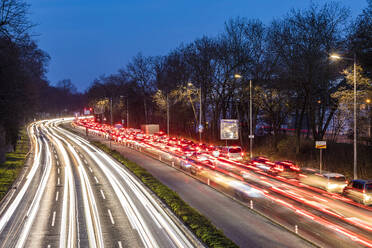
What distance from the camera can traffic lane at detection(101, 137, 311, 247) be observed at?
49.8ft

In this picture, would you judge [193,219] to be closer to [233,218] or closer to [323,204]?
[233,218]

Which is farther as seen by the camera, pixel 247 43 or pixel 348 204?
pixel 247 43

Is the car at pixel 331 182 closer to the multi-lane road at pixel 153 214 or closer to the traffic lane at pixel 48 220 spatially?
the multi-lane road at pixel 153 214

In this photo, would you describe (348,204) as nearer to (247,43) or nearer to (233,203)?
(233,203)

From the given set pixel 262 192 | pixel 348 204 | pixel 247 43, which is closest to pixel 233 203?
pixel 262 192

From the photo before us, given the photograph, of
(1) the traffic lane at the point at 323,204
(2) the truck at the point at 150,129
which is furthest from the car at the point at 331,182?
(2) the truck at the point at 150,129

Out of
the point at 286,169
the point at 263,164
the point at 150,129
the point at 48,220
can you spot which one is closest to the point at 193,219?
the point at 48,220

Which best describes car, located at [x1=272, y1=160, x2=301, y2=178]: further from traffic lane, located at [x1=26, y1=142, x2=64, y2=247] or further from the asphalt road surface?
traffic lane, located at [x1=26, y1=142, x2=64, y2=247]

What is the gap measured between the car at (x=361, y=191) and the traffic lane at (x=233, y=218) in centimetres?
683

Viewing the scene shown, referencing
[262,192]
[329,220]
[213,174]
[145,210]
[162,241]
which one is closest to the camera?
[162,241]

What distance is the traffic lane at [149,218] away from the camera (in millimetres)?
15382

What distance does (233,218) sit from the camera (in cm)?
1880

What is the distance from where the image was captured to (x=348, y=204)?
69.0 ft

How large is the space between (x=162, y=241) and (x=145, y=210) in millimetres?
5613
